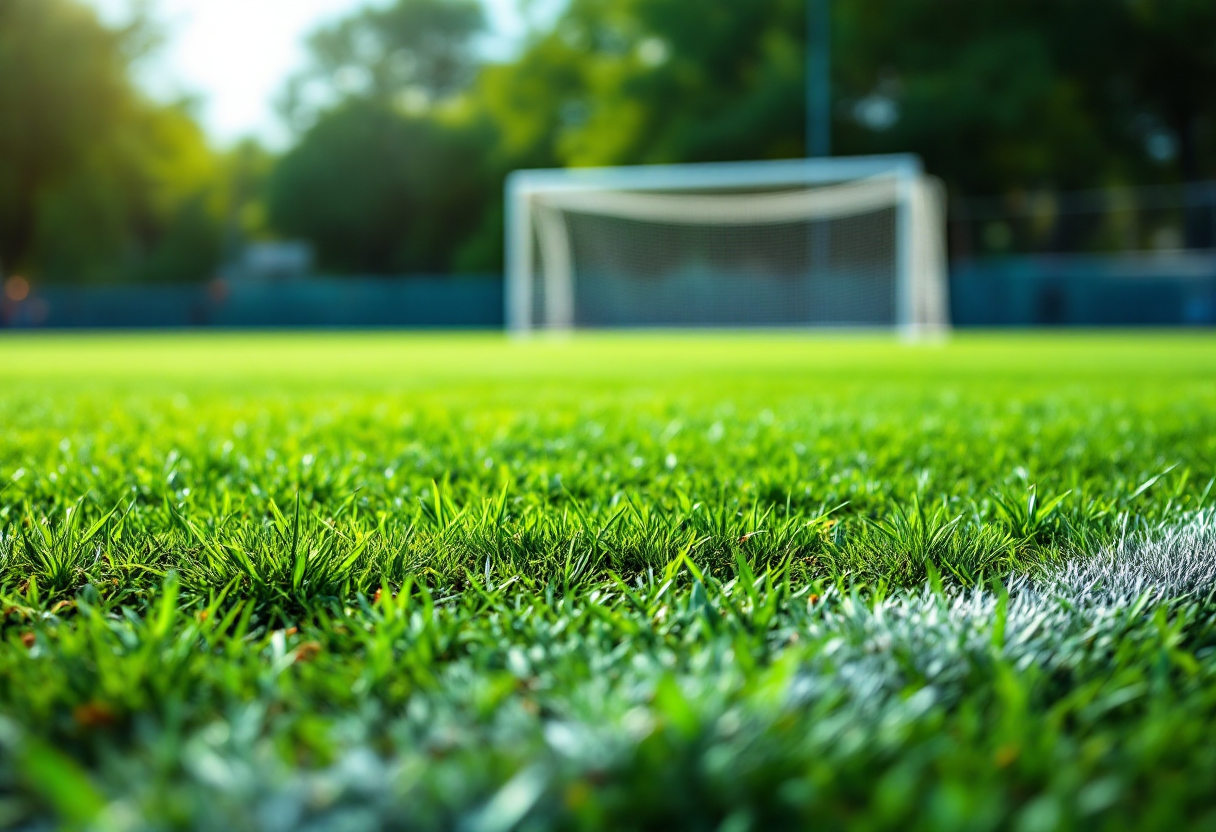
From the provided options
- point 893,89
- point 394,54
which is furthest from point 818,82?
point 394,54

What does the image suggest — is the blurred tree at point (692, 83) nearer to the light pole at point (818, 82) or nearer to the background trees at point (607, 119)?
the background trees at point (607, 119)

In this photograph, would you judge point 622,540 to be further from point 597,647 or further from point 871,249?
point 871,249

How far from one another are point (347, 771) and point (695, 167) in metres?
31.6

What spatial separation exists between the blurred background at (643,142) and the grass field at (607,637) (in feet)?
86.5

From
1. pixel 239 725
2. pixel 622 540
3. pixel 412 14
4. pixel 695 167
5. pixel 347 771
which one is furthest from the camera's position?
pixel 412 14

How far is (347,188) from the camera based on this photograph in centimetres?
4231

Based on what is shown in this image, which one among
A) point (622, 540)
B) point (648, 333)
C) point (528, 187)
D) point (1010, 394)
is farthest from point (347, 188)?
point (622, 540)

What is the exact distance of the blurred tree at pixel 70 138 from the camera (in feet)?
116

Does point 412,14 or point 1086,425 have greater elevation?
point 412,14

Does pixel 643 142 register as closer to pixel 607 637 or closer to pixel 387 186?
pixel 387 186

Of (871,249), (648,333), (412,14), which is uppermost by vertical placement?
(412,14)

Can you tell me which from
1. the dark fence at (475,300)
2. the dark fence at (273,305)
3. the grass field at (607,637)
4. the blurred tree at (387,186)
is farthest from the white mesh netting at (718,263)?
the grass field at (607,637)

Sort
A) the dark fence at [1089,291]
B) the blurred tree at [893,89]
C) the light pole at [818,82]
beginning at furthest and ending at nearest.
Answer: the blurred tree at [893,89], the light pole at [818,82], the dark fence at [1089,291]

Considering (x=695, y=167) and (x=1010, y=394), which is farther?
(x=695, y=167)
